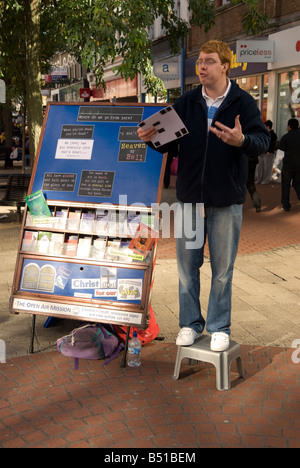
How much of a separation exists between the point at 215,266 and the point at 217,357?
0.64 metres

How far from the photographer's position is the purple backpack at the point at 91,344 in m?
4.84

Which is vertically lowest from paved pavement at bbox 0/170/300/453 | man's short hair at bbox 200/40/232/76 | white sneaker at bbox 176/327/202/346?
paved pavement at bbox 0/170/300/453

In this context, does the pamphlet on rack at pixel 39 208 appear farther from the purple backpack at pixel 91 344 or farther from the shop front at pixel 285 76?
the shop front at pixel 285 76

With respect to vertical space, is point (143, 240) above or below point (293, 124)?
below

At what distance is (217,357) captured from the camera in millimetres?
4281

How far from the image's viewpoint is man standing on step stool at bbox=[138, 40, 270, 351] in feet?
13.6

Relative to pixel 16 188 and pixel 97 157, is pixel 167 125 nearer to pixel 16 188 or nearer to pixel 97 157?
pixel 97 157

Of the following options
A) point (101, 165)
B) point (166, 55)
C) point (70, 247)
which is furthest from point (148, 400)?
point (166, 55)

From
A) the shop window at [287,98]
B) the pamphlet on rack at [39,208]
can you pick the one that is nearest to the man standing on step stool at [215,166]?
the pamphlet on rack at [39,208]

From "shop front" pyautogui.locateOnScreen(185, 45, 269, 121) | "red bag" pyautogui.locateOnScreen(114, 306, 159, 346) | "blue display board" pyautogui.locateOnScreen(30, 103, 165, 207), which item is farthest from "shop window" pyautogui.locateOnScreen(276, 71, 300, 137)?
"red bag" pyautogui.locateOnScreen(114, 306, 159, 346)

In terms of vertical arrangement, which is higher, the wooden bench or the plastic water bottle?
the wooden bench


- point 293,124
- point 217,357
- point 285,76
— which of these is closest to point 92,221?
point 217,357

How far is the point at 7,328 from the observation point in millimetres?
5664

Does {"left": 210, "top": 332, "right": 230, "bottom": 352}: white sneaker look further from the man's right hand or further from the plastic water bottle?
the man's right hand
